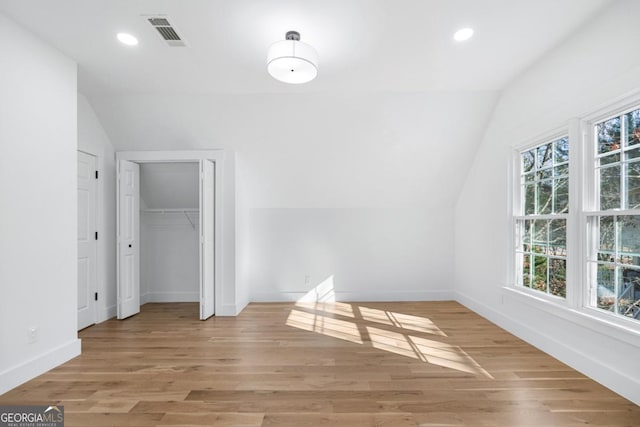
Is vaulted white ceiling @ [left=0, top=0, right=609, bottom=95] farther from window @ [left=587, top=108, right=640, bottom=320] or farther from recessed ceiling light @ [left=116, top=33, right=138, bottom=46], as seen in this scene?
window @ [left=587, top=108, right=640, bottom=320]

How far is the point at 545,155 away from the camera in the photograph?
124 inches

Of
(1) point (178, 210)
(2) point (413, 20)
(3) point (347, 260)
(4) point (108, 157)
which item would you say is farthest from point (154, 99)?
(3) point (347, 260)

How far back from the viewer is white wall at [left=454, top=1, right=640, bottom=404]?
7.29ft

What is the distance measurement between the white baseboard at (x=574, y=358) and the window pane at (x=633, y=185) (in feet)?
3.93

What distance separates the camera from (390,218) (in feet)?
16.6

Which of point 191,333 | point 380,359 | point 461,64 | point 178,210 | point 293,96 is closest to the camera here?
point 380,359

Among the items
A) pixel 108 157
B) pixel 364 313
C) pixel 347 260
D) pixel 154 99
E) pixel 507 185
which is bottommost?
pixel 364 313

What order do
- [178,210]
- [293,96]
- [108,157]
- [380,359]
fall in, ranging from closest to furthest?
[380,359]
[293,96]
[108,157]
[178,210]

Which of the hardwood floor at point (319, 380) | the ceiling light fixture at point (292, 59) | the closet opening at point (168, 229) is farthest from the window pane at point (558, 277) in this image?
the closet opening at point (168, 229)

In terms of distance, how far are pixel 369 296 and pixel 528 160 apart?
2.85 m

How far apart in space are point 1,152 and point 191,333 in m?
2.37

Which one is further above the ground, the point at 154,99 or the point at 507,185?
the point at 154,99

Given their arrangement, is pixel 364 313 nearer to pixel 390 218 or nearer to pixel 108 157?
pixel 390 218

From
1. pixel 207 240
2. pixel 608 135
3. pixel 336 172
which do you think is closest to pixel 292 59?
pixel 336 172
